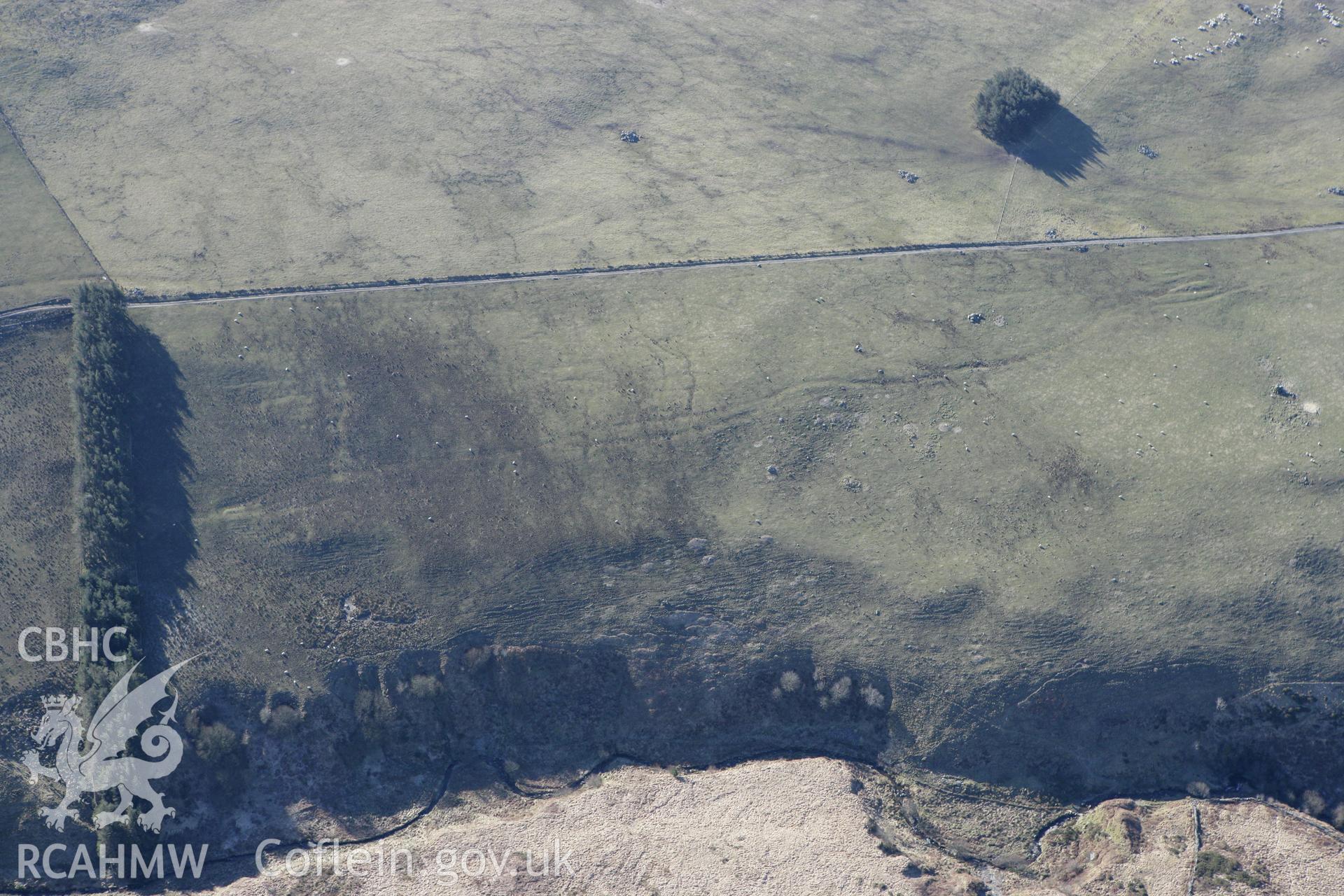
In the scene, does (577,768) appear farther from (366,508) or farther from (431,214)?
(431,214)

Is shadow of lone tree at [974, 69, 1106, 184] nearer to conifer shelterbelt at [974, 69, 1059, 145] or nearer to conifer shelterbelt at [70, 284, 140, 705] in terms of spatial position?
conifer shelterbelt at [974, 69, 1059, 145]

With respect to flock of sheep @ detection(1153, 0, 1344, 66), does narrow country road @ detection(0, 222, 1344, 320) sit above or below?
below

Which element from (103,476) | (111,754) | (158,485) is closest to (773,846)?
(111,754)

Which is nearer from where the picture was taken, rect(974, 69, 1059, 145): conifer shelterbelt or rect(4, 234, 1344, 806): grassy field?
rect(4, 234, 1344, 806): grassy field

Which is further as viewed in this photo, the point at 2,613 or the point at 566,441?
the point at 566,441

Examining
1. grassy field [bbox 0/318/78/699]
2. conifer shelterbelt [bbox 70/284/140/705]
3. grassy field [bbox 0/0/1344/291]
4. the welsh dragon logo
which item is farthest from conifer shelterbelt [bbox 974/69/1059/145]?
the welsh dragon logo

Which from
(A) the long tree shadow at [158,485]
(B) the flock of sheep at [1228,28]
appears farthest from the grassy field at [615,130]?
(A) the long tree shadow at [158,485]

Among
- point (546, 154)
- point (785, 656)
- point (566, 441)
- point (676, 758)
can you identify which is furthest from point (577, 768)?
point (546, 154)
